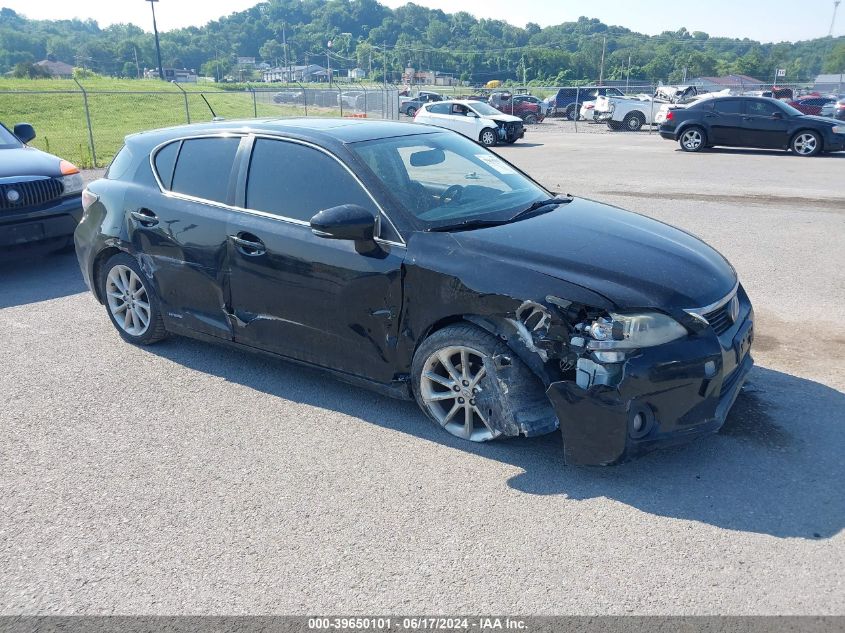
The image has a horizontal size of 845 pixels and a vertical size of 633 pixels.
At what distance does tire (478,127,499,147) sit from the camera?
23719 mm

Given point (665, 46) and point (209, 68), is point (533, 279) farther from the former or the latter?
point (209, 68)

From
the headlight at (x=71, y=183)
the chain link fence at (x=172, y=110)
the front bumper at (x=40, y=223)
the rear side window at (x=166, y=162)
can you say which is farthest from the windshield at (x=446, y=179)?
the chain link fence at (x=172, y=110)

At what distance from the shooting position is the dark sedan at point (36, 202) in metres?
7.61

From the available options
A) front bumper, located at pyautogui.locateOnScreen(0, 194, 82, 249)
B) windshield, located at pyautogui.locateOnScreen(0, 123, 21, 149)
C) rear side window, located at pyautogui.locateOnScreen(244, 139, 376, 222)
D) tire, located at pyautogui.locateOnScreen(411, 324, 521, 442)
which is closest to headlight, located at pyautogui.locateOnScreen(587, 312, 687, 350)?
tire, located at pyautogui.locateOnScreen(411, 324, 521, 442)

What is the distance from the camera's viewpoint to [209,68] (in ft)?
440

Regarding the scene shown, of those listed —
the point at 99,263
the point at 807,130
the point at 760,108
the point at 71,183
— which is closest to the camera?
the point at 99,263

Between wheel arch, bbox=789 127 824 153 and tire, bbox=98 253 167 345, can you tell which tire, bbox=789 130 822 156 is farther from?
tire, bbox=98 253 167 345

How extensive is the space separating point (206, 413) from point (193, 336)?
0.86 metres

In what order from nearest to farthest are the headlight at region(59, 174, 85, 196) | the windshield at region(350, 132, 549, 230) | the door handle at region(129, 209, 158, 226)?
the windshield at region(350, 132, 549, 230) < the door handle at region(129, 209, 158, 226) < the headlight at region(59, 174, 85, 196)

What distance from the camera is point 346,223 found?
13.3ft

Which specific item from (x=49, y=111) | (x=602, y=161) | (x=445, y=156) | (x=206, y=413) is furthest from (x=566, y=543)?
(x=49, y=111)

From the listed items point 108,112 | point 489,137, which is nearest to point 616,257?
point 489,137

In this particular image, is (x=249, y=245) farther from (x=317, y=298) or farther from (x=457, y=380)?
(x=457, y=380)

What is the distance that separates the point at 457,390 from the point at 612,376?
2.98 ft
